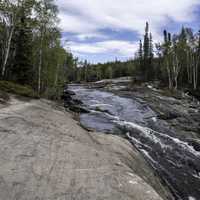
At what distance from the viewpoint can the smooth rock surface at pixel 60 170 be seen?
5.72 meters

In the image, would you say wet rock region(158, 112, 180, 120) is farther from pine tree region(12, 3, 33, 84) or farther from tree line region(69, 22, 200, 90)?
tree line region(69, 22, 200, 90)

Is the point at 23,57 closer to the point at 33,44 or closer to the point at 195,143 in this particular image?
the point at 33,44

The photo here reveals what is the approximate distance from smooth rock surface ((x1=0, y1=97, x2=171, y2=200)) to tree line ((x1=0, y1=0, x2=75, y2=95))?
18.8 metres

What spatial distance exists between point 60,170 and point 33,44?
25.9 meters

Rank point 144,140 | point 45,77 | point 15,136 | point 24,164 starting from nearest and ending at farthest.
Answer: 1. point 24,164
2. point 15,136
3. point 144,140
4. point 45,77

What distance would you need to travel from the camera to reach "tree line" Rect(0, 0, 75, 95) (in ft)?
88.9

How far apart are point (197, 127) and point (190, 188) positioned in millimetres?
11115

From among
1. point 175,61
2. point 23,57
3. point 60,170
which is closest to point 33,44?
point 23,57

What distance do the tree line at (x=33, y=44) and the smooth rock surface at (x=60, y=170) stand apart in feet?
61.6

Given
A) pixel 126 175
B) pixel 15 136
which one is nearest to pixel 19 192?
pixel 126 175

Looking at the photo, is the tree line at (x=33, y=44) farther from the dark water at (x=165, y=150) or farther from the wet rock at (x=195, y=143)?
the wet rock at (x=195, y=143)

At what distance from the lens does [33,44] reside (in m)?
30.2

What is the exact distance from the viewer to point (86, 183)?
628cm

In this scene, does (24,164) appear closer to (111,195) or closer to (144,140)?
(111,195)
